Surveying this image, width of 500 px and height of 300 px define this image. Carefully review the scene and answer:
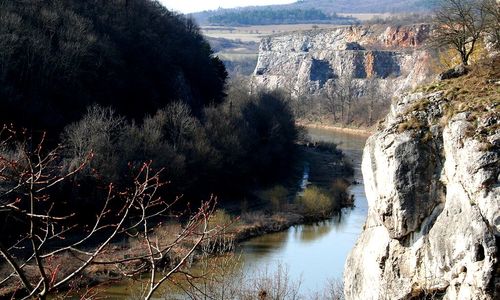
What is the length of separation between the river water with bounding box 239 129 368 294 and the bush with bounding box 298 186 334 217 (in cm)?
69

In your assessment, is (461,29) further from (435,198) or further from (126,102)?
(126,102)

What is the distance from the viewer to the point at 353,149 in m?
Answer: 52.5

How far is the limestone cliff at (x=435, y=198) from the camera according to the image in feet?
29.2

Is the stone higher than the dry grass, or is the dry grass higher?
the stone

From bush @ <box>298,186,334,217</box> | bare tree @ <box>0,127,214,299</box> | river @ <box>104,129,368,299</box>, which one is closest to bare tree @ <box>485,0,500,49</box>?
river @ <box>104,129,368,299</box>

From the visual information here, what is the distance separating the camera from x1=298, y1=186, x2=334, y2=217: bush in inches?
1141

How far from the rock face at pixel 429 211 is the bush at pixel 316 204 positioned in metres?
16.9

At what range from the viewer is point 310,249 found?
911 inches

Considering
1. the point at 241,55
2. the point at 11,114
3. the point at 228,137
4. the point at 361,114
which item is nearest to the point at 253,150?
the point at 228,137

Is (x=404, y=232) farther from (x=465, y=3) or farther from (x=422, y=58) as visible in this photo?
(x=422, y=58)

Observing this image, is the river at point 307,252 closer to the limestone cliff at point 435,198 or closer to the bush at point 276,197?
the bush at point 276,197

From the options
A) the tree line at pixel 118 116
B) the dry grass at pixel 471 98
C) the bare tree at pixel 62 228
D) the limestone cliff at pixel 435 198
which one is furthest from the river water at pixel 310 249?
the bare tree at pixel 62 228

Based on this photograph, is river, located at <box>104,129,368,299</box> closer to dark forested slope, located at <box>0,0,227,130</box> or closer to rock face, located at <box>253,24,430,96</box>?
dark forested slope, located at <box>0,0,227,130</box>

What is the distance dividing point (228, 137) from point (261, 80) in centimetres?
6925
